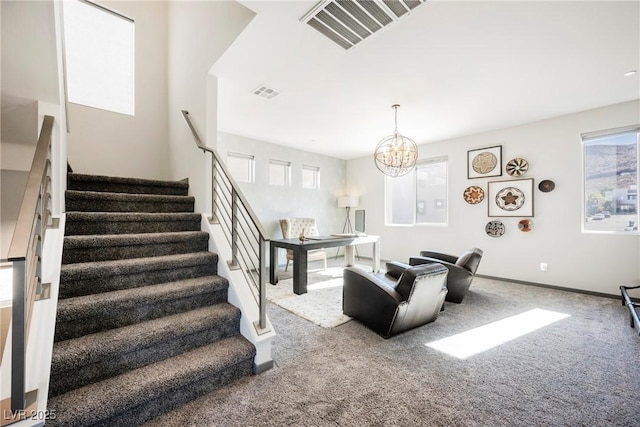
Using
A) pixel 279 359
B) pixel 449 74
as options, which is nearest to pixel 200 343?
pixel 279 359

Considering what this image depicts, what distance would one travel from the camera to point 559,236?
4000 millimetres

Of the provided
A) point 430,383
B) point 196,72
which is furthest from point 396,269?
point 196,72

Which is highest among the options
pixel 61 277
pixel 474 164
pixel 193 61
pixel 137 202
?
pixel 193 61

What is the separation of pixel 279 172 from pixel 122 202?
3537mm

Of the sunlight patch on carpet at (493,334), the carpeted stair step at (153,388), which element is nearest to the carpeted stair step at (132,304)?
the carpeted stair step at (153,388)

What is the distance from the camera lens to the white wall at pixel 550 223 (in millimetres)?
3613

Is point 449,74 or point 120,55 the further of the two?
point 120,55

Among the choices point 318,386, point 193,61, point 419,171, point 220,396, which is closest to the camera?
point 220,396

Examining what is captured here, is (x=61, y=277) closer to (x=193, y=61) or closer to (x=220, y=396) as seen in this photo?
(x=220, y=396)

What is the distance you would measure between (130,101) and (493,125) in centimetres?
567

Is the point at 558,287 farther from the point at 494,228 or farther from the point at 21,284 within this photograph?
the point at 21,284

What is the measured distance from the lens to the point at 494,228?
15.2 ft

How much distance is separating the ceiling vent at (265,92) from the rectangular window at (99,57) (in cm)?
190

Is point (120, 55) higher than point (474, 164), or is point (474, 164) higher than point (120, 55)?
point (120, 55)
